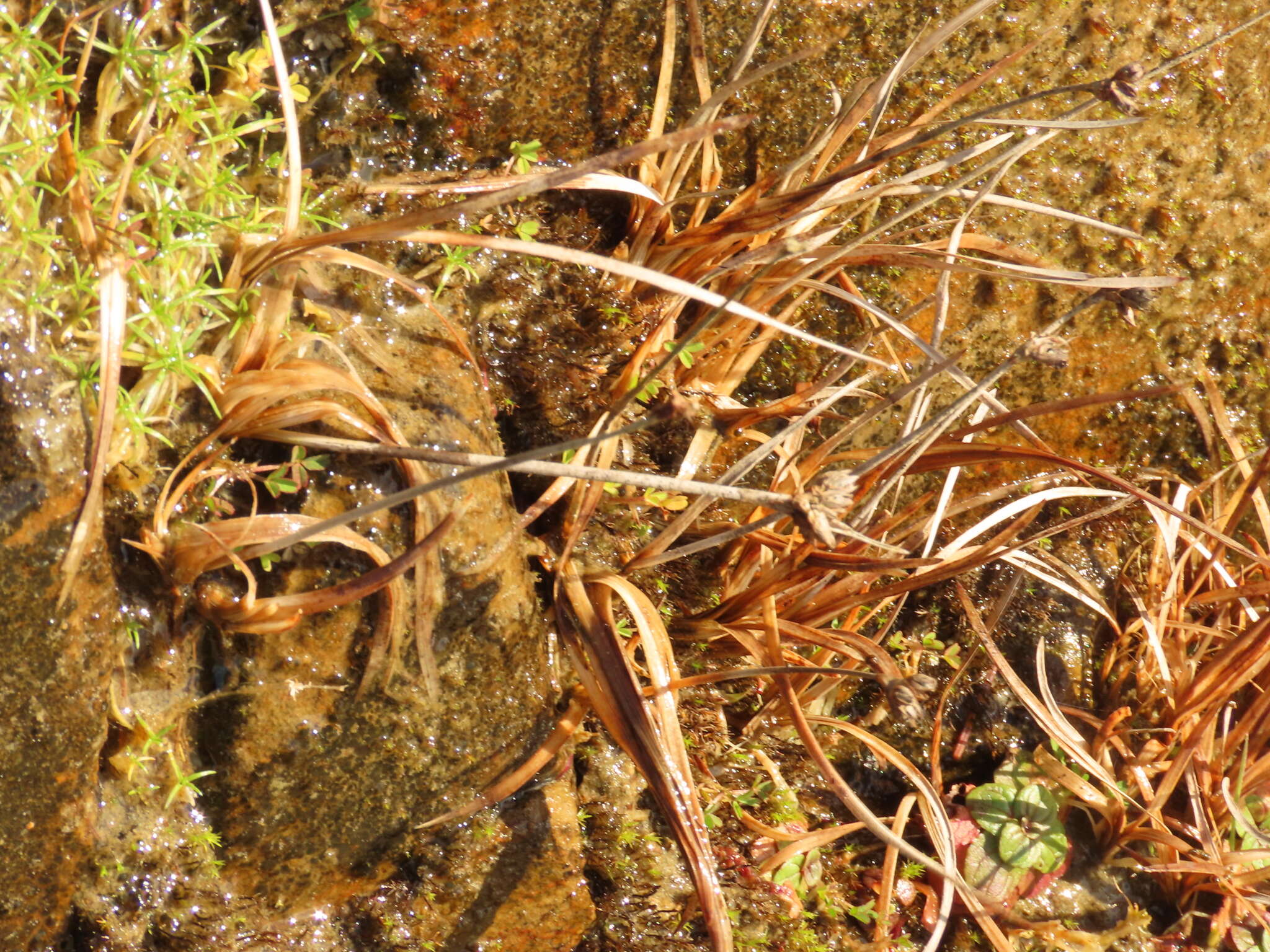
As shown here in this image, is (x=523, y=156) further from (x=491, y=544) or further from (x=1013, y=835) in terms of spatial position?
(x=1013, y=835)

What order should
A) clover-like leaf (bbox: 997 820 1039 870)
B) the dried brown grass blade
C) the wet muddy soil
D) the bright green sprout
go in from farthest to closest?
clover-like leaf (bbox: 997 820 1039 870)
the bright green sprout
the wet muddy soil
the dried brown grass blade

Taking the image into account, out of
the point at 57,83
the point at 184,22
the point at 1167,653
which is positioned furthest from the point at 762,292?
the point at 1167,653

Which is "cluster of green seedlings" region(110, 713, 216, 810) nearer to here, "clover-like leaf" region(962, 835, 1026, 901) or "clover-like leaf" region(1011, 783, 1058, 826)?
"clover-like leaf" region(962, 835, 1026, 901)

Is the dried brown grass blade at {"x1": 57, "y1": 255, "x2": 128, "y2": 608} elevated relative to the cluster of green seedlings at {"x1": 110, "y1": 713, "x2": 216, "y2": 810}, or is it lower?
elevated

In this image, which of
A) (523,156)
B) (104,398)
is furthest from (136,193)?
(523,156)

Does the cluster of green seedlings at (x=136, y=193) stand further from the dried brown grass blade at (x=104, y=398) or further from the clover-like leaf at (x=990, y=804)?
the clover-like leaf at (x=990, y=804)

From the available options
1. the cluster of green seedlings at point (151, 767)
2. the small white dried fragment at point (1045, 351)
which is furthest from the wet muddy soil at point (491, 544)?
the small white dried fragment at point (1045, 351)

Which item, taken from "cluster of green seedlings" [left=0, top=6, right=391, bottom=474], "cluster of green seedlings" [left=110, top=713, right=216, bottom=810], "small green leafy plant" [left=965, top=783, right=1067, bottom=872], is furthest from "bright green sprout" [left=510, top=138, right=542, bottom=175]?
"small green leafy plant" [left=965, top=783, right=1067, bottom=872]

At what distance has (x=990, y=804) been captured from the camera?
11.1 ft

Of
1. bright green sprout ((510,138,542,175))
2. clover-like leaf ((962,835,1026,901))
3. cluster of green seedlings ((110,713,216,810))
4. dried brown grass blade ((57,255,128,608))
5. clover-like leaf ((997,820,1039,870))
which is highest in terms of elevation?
bright green sprout ((510,138,542,175))

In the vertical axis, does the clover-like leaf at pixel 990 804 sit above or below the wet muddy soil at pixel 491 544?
below

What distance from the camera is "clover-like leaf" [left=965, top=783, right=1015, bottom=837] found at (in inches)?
132

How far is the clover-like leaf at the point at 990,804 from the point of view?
11.0ft

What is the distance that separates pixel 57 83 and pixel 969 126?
2703 mm
